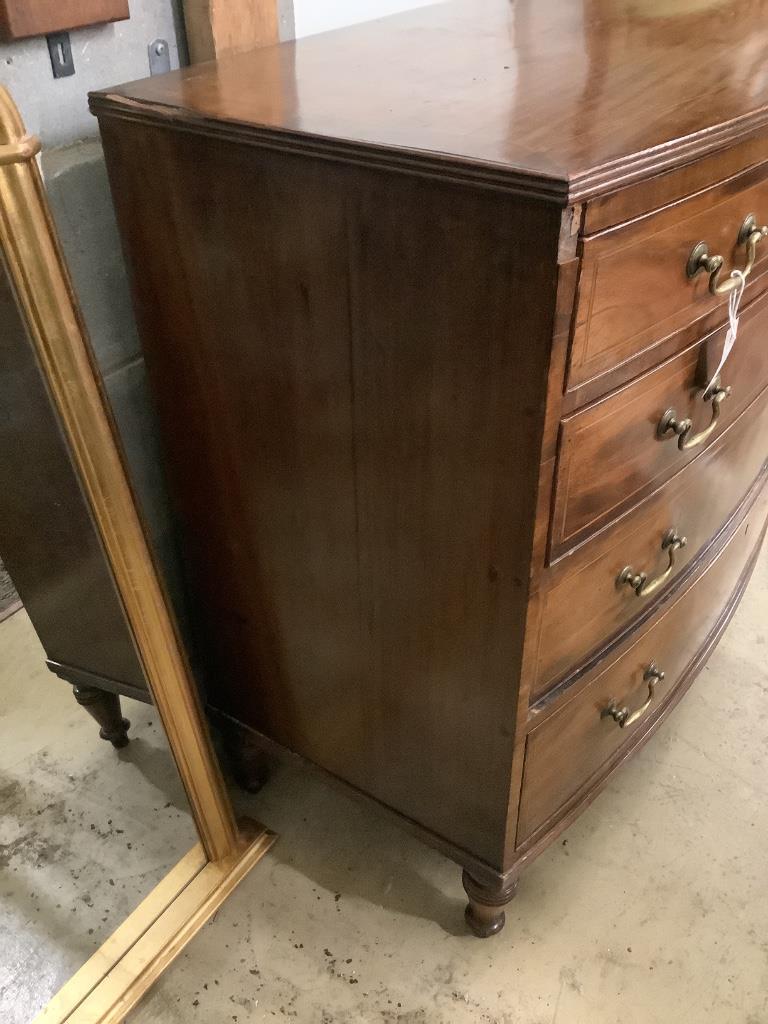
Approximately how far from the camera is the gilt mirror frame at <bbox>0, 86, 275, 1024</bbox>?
71cm

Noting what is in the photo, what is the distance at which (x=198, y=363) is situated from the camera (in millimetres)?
878

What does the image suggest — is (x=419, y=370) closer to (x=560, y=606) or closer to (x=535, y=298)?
(x=535, y=298)

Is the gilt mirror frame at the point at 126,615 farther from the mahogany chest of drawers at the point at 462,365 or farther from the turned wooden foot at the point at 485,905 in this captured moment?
the turned wooden foot at the point at 485,905

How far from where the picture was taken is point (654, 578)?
982 mm

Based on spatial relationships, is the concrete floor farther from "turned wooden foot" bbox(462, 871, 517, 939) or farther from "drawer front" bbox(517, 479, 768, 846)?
"drawer front" bbox(517, 479, 768, 846)

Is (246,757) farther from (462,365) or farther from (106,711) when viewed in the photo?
(462,365)

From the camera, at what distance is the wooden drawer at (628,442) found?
0.72m

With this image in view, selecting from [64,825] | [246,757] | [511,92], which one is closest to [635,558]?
[511,92]

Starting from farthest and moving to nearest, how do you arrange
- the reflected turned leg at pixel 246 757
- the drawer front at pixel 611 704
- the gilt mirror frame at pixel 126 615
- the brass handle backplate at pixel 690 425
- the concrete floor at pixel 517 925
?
the reflected turned leg at pixel 246 757
the concrete floor at pixel 517 925
the drawer front at pixel 611 704
the brass handle backplate at pixel 690 425
the gilt mirror frame at pixel 126 615

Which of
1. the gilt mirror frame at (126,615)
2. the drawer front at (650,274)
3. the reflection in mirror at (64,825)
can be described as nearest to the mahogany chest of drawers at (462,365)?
the drawer front at (650,274)

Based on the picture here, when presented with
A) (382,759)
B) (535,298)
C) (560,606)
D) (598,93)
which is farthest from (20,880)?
(598,93)

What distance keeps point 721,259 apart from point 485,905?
2.66ft

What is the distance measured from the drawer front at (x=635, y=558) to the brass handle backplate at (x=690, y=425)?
0.17 feet

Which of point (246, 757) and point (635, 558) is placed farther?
point (246, 757)
